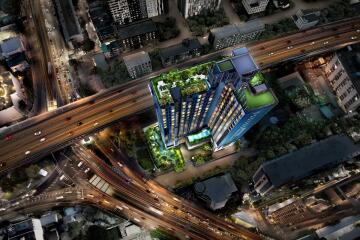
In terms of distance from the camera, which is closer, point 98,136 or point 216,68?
point 216,68

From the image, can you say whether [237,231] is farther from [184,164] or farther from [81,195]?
[81,195]

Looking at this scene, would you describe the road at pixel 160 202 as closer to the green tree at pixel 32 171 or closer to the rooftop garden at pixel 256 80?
the green tree at pixel 32 171

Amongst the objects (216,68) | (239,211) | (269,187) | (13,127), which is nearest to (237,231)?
(239,211)

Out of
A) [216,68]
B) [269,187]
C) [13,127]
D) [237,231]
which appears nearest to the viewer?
[216,68]

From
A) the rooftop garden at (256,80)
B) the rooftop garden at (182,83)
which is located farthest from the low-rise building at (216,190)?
the rooftop garden at (256,80)

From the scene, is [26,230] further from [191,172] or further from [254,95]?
[254,95]

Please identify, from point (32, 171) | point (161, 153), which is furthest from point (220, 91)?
point (32, 171)

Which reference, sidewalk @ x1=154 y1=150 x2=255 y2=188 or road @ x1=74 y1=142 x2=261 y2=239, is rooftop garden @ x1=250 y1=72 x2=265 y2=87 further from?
road @ x1=74 y1=142 x2=261 y2=239
